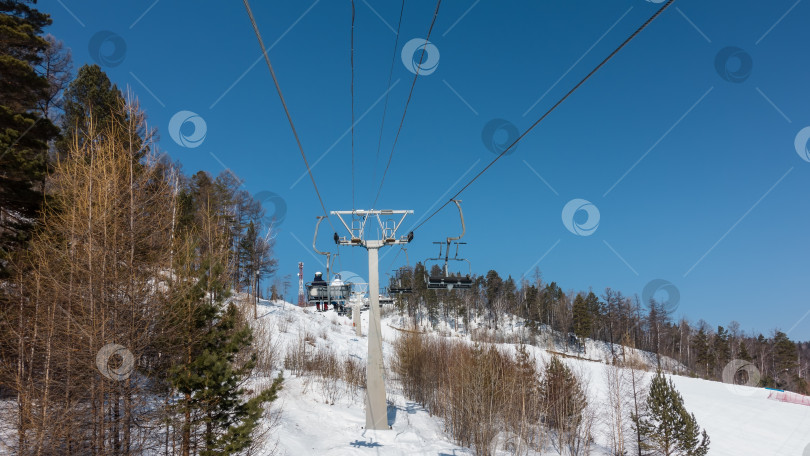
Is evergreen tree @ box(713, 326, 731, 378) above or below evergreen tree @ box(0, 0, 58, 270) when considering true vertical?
below

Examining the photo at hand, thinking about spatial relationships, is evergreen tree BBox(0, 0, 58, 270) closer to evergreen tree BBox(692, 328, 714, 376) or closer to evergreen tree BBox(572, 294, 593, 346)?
evergreen tree BBox(572, 294, 593, 346)

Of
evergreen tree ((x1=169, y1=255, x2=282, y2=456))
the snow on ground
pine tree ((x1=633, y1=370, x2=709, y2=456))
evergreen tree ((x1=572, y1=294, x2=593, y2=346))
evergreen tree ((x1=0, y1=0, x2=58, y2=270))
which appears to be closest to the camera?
evergreen tree ((x1=169, y1=255, x2=282, y2=456))

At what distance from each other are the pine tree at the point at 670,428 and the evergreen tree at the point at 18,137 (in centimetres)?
3302

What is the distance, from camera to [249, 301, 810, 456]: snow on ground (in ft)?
57.5

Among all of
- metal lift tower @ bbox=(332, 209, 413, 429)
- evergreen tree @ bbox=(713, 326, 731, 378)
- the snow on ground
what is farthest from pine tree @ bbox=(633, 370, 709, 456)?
evergreen tree @ bbox=(713, 326, 731, 378)

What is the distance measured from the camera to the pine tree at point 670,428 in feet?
82.3

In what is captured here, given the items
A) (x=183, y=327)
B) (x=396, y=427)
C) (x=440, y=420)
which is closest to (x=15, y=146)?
(x=183, y=327)

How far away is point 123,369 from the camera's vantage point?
10117 mm

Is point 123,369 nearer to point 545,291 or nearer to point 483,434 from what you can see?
point 483,434

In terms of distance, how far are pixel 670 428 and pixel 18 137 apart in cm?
3525

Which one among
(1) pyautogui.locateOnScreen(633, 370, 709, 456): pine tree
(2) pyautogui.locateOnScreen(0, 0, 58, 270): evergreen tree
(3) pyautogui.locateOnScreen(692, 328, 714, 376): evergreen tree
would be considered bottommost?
(3) pyautogui.locateOnScreen(692, 328, 714, 376): evergreen tree

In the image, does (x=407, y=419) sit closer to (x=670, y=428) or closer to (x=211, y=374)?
(x=670, y=428)

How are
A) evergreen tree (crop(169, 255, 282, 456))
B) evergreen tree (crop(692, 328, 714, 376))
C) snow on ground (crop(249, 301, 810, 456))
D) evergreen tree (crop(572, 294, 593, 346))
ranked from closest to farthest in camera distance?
evergreen tree (crop(169, 255, 282, 456)) < snow on ground (crop(249, 301, 810, 456)) < evergreen tree (crop(692, 328, 714, 376)) < evergreen tree (crop(572, 294, 593, 346))

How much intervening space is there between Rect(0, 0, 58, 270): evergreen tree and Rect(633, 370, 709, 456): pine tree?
108 ft
